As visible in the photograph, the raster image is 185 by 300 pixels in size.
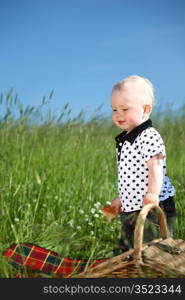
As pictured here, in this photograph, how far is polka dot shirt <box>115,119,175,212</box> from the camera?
2.38 metres

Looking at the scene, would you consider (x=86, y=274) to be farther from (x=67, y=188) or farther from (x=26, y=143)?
(x=26, y=143)

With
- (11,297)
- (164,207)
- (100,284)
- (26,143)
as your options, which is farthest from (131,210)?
(26,143)

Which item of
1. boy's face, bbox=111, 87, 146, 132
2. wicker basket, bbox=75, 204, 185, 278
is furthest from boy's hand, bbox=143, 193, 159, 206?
boy's face, bbox=111, 87, 146, 132

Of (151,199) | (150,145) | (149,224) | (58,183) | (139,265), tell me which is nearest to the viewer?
(139,265)

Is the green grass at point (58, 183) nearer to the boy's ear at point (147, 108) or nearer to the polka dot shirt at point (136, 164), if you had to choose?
the polka dot shirt at point (136, 164)

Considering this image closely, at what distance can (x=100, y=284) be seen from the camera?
184cm

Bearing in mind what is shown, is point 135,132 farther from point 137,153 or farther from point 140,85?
point 140,85

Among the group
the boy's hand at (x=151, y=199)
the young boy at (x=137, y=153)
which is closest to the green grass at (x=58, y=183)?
the young boy at (x=137, y=153)

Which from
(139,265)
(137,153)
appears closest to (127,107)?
(137,153)

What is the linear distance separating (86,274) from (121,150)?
0.77 meters

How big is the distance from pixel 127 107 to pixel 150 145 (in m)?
0.22

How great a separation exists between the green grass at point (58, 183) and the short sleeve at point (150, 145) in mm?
614

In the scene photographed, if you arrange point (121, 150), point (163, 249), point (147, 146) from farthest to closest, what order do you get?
point (121, 150) → point (147, 146) → point (163, 249)

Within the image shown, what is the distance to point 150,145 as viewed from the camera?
2354 millimetres
